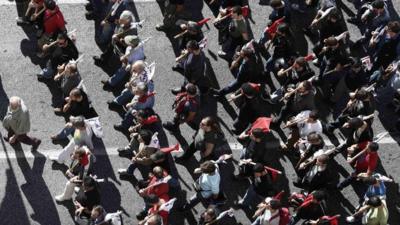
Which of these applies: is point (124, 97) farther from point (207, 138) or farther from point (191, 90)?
point (207, 138)

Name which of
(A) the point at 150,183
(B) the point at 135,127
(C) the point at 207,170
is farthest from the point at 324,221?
(B) the point at 135,127

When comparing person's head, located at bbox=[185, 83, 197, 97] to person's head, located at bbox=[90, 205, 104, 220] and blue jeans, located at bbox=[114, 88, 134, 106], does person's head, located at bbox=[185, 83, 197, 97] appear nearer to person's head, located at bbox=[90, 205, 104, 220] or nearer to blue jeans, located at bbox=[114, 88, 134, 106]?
blue jeans, located at bbox=[114, 88, 134, 106]

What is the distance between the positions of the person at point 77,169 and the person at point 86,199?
356 mm

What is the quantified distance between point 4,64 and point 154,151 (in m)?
4.72

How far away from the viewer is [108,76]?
15586mm

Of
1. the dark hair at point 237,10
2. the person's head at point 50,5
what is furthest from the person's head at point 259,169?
the person's head at point 50,5

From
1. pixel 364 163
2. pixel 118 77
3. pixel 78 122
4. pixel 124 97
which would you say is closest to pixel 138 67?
pixel 124 97

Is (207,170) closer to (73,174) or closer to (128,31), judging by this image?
(73,174)

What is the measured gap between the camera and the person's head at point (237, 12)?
14.9 meters

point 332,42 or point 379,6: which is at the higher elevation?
point 379,6

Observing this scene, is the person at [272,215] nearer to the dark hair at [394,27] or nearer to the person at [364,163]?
the person at [364,163]

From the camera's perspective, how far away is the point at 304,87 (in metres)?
13.5

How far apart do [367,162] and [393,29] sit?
2.93 m

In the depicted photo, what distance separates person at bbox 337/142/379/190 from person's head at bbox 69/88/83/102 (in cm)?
513
